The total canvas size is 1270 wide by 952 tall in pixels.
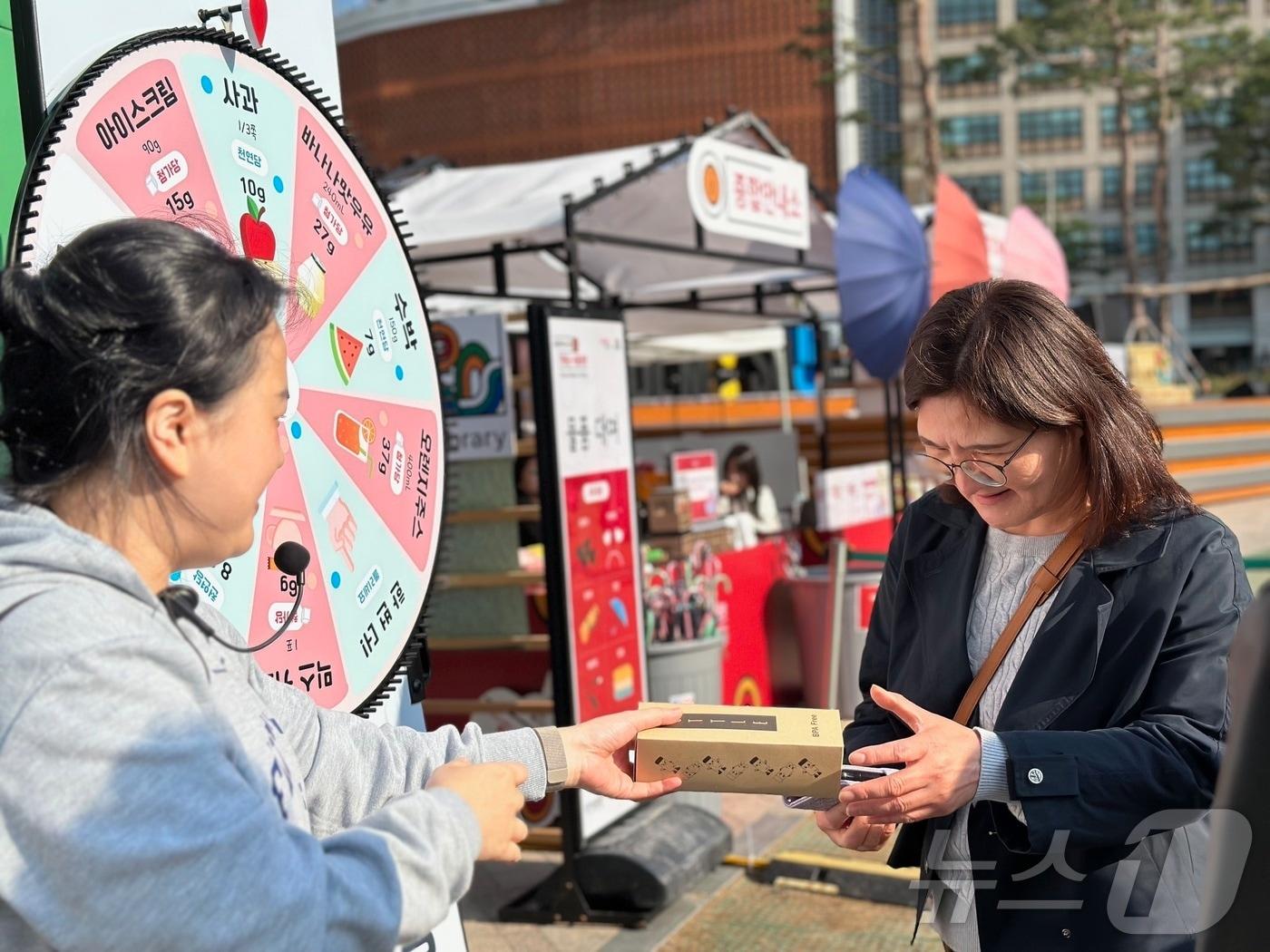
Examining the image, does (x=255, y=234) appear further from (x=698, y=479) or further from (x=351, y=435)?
(x=698, y=479)

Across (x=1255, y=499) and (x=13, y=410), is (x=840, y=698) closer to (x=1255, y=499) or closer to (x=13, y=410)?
(x=13, y=410)

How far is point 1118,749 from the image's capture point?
1.75 metres

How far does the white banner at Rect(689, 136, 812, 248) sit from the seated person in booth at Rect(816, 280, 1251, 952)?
165 inches

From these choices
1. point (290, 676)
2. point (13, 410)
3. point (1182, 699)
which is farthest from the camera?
point (290, 676)

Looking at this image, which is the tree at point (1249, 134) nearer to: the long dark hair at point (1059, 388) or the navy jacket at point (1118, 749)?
the long dark hair at point (1059, 388)

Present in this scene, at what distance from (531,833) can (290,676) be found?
9.83 feet

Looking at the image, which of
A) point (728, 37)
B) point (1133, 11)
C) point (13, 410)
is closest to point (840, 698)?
point (13, 410)

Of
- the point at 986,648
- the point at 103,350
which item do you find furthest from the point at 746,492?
the point at 103,350

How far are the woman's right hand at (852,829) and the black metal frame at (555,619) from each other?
2.58m

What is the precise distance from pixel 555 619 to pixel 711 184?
2.62 m

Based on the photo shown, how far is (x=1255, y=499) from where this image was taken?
1720 cm

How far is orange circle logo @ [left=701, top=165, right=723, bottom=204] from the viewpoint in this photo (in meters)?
6.09

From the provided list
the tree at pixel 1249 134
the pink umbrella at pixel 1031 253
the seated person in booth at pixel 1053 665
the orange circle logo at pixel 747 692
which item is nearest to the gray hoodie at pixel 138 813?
the seated person in booth at pixel 1053 665

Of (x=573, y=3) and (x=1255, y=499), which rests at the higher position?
(x=573, y=3)
